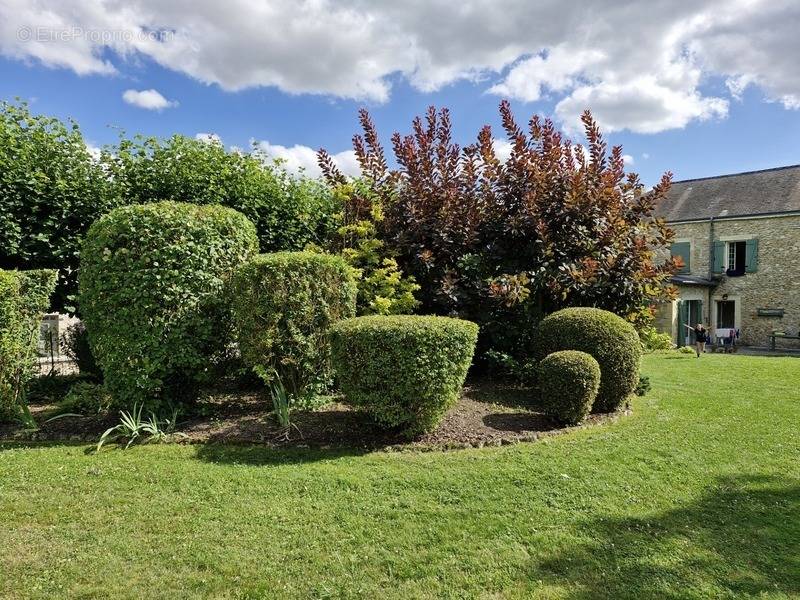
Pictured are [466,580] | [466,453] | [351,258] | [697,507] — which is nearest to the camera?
[466,580]

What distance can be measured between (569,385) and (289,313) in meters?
3.14

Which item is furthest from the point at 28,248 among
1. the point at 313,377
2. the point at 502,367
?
the point at 502,367

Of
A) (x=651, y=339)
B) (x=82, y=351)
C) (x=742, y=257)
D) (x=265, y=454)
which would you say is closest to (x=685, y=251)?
(x=742, y=257)

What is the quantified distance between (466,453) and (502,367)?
9.97ft

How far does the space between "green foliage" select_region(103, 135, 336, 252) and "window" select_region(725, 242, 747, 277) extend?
1894cm

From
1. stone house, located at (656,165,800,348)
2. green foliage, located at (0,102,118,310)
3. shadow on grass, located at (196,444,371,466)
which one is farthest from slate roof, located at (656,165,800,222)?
green foliage, located at (0,102,118,310)

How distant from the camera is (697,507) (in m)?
3.47

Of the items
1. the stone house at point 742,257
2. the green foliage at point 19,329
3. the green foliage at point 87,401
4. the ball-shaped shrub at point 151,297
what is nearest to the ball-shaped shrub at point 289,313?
the ball-shaped shrub at point 151,297

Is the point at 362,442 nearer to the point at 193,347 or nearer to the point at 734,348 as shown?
the point at 193,347

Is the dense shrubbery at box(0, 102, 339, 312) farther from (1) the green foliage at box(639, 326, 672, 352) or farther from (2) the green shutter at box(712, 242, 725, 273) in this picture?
(2) the green shutter at box(712, 242, 725, 273)

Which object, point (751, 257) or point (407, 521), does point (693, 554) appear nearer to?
point (407, 521)

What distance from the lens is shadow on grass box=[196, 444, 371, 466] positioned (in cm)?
423

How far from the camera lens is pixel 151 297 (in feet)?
16.2

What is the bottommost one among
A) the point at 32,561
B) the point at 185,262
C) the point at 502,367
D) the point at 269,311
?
the point at 32,561
